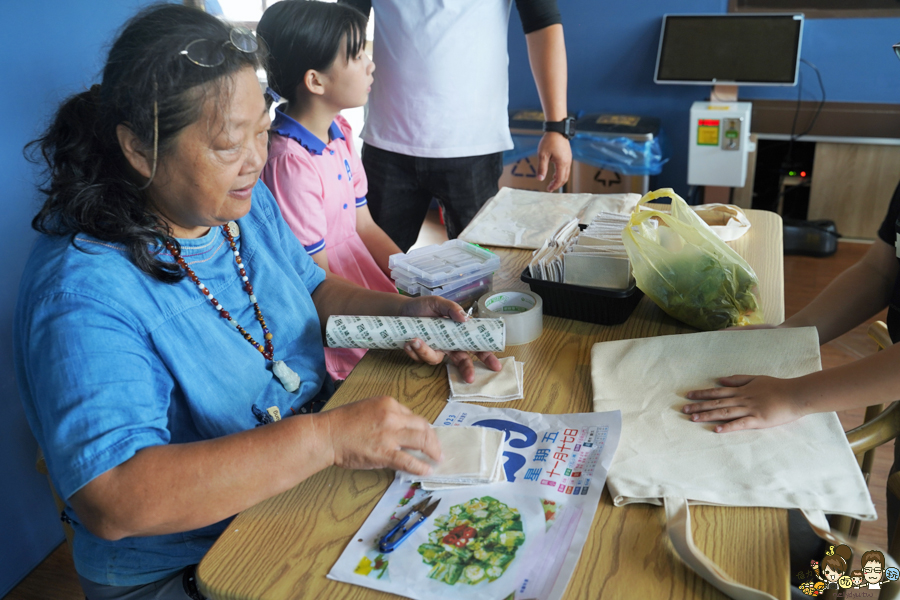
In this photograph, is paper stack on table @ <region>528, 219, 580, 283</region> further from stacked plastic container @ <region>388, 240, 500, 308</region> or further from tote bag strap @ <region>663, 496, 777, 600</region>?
tote bag strap @ <region>663, 496, 777, 600</region>

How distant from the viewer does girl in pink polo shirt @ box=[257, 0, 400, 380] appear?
151 cm

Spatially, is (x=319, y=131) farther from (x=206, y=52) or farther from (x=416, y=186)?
(x=206, y=52)

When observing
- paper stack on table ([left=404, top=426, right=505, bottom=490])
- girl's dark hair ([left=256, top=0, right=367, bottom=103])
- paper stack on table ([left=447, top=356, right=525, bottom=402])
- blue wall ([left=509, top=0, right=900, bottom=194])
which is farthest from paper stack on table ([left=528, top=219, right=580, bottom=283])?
blue wall ([left=509, top=0, right=900, bottom=194])

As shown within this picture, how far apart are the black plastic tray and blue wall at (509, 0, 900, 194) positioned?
267 centimetres

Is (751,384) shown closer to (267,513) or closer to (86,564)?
(267,513)

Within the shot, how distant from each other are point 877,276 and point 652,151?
229 centimetres

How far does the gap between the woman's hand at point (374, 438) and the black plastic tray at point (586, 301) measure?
0.48 m

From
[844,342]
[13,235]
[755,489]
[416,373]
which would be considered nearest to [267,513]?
[416,373]

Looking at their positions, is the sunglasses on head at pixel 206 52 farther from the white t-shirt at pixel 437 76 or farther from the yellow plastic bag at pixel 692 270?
the white t-shirt at pixel 437 76

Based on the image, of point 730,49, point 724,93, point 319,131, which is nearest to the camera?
point 319,131

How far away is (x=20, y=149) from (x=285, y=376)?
953mm

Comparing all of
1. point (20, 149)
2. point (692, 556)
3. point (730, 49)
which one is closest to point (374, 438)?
point (692, 556)

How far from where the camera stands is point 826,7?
3195mm

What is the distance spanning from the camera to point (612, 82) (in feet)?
12.1
